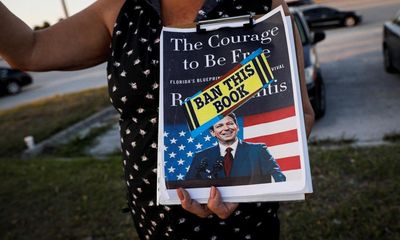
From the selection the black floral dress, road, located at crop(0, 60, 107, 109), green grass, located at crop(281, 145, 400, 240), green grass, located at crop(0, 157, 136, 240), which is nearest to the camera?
the black floral dress

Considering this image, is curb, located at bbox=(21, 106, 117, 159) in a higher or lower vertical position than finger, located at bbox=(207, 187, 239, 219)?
lower

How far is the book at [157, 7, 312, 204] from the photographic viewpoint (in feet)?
3.17

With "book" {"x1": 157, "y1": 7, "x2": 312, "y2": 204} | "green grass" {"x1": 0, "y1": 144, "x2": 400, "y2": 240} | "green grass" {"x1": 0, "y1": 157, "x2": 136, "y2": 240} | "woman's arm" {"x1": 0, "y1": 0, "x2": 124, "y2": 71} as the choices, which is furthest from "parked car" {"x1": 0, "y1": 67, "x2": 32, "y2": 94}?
"book" {"x1": 157, "y1": 7, "x2": 312, "y2": 204}

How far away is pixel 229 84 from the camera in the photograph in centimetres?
103

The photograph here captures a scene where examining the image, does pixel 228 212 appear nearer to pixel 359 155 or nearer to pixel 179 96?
pixel 179 96

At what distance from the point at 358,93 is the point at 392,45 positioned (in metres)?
1.02

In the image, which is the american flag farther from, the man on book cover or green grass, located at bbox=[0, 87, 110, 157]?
green grass, located at bbox=[0, 87, 110, 157]

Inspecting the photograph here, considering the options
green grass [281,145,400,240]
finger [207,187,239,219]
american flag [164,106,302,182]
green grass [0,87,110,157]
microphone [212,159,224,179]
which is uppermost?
american flag [164,106,302,182]

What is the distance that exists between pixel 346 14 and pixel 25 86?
1307cm

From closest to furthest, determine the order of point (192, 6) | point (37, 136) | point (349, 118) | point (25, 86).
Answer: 1. point (192, 6)
2. point (349, 118)
3. point (37, 136)
4. point (25, 86)

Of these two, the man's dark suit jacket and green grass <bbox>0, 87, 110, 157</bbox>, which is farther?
green grass <bbox>0, 87, 110, 157</bbox>

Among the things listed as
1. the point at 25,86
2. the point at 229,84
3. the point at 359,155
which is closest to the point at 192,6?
the point at 229,84

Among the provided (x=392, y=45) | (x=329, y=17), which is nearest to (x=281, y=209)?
(x=392, y=45)

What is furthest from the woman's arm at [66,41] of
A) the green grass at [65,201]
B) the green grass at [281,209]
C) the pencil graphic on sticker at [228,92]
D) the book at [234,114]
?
the green grass at [65,201]
